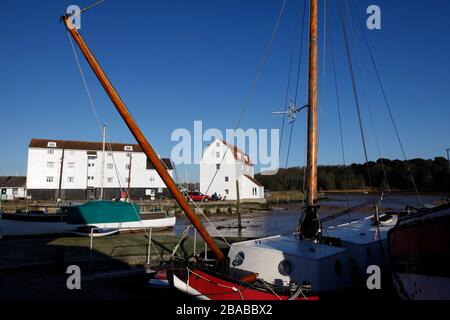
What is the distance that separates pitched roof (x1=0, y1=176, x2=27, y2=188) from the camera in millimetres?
64550

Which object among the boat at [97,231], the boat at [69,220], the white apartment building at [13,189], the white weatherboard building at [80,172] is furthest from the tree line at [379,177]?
the white apartment building at [13,189]

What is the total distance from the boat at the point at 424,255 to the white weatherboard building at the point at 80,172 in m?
54.8

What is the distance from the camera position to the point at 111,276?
10344mm

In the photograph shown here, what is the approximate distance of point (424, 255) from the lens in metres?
5.36

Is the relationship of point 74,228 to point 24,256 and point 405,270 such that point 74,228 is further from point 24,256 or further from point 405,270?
point 405,270

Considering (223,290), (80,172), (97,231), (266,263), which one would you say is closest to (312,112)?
(266,263)

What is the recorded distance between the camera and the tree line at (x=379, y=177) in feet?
301

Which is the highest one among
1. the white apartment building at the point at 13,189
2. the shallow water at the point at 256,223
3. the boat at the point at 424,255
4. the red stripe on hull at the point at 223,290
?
the white apartment building at the point at 13,189

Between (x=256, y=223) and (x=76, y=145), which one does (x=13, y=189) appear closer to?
(x=76, y=145)

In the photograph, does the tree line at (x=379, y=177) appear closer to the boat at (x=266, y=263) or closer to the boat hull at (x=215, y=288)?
the boat at (x=266, y=263)

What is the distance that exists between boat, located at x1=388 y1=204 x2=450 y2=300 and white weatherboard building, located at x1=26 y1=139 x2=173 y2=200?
54802 millimetres

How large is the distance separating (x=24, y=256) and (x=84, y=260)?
8.36 feet

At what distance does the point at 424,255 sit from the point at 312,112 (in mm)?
6015
